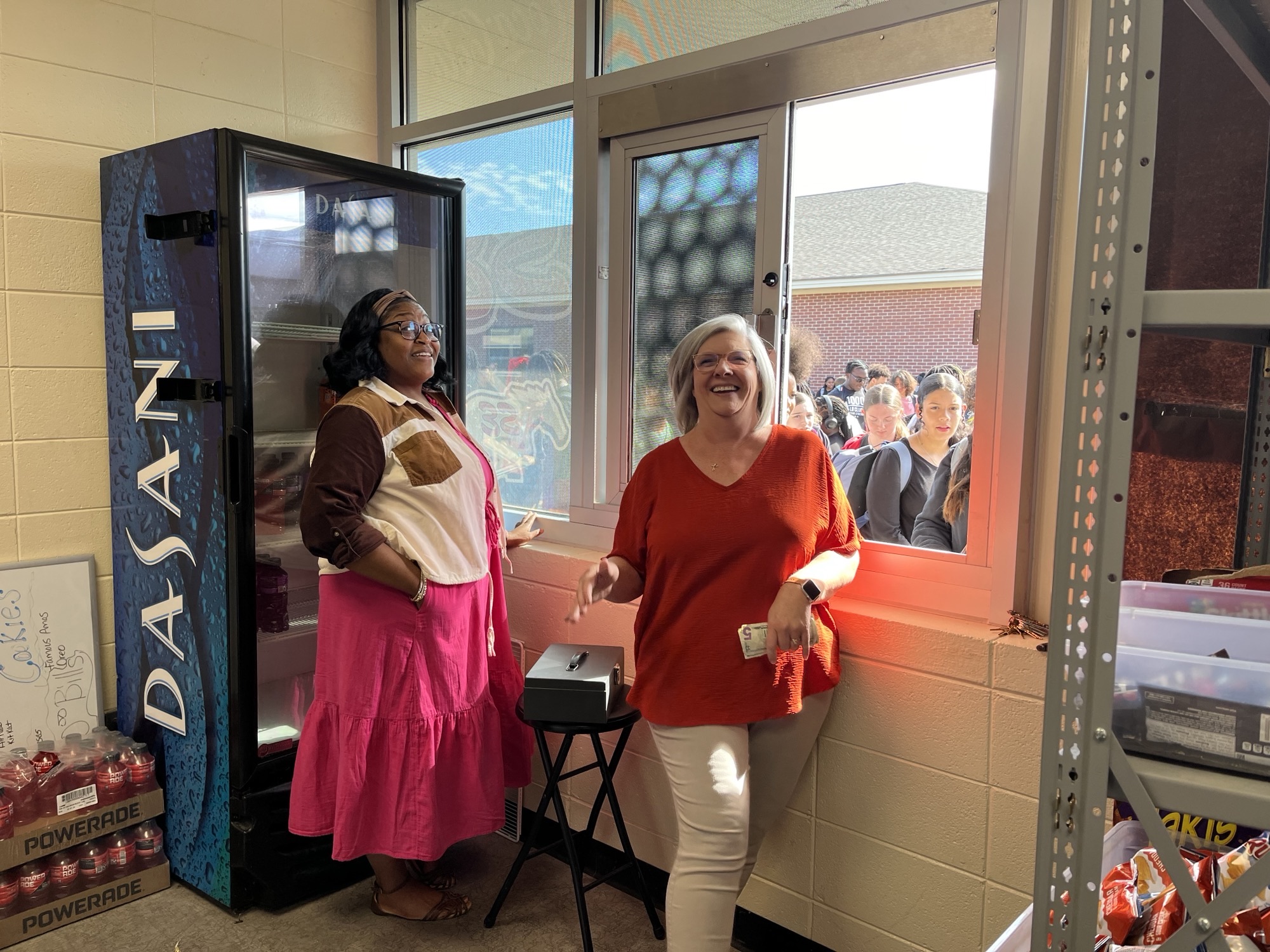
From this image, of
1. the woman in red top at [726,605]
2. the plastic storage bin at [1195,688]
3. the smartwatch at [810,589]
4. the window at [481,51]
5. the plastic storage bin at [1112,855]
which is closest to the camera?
the plastic storage bin at [1195,688]

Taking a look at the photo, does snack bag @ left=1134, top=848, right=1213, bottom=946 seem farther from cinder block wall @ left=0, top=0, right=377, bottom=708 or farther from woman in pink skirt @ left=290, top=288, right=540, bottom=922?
cinder block wall @ left=0, top=0, right=377, bottom=708

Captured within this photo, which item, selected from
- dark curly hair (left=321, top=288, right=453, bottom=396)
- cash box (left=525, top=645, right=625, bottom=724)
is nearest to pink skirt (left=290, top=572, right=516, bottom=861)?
cash box (left=525, top=645, right=625, bottom=724)

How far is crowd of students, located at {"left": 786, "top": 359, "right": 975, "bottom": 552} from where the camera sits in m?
2.15

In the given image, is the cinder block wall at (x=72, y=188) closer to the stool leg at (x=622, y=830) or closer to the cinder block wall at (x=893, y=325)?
the stool leg at (x=622, y=830)

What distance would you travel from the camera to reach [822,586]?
1905 mm

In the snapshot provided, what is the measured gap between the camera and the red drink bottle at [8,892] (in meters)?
2.42

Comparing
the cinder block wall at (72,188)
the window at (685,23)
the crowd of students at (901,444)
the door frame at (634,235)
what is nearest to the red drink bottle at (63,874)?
the cinder block wall at (72,188)

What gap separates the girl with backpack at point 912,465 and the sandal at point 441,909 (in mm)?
1530

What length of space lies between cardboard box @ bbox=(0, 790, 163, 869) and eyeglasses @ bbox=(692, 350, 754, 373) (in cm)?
204

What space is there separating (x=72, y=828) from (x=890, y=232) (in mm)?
2639

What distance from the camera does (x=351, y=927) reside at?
2.57m

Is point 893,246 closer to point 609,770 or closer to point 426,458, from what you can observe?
point 426,458

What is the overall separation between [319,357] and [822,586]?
5.80 ft

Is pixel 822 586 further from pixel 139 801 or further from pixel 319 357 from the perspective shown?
pixel 139 801
